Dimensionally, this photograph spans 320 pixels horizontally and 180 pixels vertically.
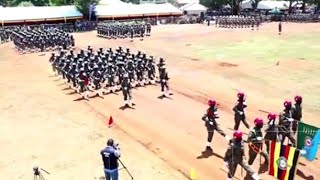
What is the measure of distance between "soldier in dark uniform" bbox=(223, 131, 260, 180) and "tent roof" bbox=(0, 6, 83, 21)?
43.3m

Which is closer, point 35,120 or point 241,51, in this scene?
point 35,120

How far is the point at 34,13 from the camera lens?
161 ft

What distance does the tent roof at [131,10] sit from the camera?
53909 millimetres

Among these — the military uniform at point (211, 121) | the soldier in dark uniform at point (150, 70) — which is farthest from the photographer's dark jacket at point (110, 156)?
the soldier in dark uniform at point (150, 70)

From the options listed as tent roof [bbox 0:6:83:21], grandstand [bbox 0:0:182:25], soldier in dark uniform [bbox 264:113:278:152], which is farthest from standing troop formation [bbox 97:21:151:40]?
soldier in dark uniform [bbox 264:113:278:152]

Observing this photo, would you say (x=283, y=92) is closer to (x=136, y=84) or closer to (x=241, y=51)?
(x=136, y=84)

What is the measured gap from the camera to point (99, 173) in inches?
434

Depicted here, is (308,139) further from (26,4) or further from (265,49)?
(26,4)

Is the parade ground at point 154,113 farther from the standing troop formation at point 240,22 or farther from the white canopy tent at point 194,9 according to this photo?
the white canopy tent at point 194,9

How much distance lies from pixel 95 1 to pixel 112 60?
108 feet

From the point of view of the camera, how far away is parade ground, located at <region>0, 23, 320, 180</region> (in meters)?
11.5

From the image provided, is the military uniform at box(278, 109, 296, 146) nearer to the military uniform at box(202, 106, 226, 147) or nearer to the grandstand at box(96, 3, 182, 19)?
the military uniform at box(202, 106, 226, 147)

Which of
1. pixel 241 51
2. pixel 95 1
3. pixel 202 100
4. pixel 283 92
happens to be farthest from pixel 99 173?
pixel 95 1

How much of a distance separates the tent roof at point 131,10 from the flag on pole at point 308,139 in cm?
4526
